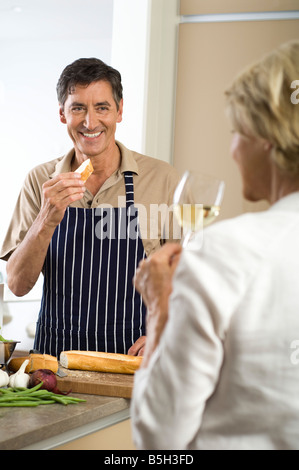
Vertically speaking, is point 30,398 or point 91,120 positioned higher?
point 91,120

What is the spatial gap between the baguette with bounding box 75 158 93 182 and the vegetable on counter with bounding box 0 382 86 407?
2.89 feet

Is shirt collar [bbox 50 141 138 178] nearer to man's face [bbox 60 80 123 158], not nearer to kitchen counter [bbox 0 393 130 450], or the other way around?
man's face [bbox 60 80 123 158]

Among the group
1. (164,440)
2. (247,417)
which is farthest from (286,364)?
(164,440)

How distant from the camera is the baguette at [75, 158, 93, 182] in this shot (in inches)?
92.8

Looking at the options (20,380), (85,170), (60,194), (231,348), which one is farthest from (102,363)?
(231,348)

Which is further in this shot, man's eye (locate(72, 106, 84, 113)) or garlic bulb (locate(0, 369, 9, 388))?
man's eye (locate(72, 106, 84, 113))

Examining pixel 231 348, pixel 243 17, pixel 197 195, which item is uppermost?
pixel 243 17

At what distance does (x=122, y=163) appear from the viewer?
258 cm

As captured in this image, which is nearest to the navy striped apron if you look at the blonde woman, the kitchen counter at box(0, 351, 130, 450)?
the kitchen counter at box(0, 351, 130, 450)

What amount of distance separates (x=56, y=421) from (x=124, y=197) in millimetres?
1226

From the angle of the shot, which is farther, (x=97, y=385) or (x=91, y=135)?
(x=91, y=135)

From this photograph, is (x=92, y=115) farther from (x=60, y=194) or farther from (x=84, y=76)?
(x=60, y=194)

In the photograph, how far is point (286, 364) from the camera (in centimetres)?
92

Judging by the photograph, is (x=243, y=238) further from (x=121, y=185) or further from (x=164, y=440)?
(x=121, y=185)
